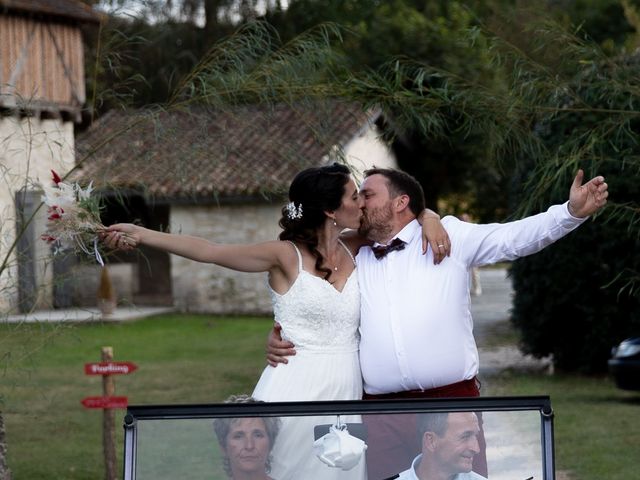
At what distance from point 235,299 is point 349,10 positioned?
17768 mm

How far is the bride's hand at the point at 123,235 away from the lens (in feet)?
13.6

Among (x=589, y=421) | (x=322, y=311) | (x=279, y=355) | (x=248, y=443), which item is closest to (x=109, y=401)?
(x=279, y=355)

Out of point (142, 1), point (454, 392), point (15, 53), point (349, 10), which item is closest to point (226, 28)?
point (349, 10)

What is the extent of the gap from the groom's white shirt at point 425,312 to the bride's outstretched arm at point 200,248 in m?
0.39

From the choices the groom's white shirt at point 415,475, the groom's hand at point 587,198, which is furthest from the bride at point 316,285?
the groom's white shirt at point 415,475

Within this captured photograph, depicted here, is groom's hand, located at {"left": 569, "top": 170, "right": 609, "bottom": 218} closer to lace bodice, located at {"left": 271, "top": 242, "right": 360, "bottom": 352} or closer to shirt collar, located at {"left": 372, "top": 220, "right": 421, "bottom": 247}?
shirt collar, located at {"left": 372, "top": 220, "right": 421, "bottom": 247}

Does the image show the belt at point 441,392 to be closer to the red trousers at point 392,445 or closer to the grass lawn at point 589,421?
the red trousers at point 392,445

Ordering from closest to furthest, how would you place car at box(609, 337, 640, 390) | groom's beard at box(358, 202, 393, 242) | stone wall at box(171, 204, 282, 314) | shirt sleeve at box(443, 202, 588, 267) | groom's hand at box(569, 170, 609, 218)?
groom's hand at box(569, 170, 609, 218)
shirt sleeve at box(443, 202, 588, 267)
groom's beard at box(358, 202, 393, 242)
car at box(609, 337, 640, 390)
stone wall at box(171, 204, 282, 314)

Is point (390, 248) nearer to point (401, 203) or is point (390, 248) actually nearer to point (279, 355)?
point (401, 203)

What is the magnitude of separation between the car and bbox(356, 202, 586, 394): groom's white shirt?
7864 millimetres

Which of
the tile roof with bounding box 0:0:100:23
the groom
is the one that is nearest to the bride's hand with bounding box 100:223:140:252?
the groom

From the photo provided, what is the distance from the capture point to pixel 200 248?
4270 millimetres

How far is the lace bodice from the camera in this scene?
446cm

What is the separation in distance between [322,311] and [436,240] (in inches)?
20.2
